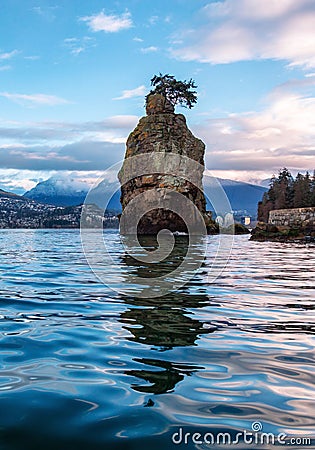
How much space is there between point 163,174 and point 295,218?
25032 mm

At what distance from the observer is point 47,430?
10.0 feet

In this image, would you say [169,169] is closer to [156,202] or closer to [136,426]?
[156,202]

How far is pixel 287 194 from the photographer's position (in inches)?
3191

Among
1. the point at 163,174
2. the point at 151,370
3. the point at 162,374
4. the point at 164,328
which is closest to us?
the point at 162,374

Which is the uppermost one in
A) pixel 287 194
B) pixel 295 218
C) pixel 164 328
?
pixel 287 194

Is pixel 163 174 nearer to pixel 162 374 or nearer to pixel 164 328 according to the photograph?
pixel 164 328

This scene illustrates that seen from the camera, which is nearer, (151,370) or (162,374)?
(162,374)

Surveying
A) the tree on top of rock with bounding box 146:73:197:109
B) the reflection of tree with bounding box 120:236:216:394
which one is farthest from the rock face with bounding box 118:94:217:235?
the reflection of tree with bounding box 120:236:216:394

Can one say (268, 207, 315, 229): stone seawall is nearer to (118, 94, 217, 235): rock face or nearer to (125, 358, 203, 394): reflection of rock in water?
(118, 94, 217, 235): rock face

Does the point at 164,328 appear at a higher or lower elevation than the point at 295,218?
lower

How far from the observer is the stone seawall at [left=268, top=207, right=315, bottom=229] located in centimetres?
4053

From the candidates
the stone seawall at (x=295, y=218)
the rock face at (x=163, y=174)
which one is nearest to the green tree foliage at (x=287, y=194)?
the rock face at (x=163, y=174)

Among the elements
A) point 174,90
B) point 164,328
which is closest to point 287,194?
point 174,90

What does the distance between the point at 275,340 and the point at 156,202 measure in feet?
188
